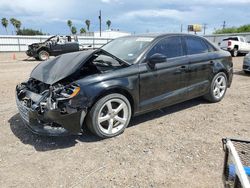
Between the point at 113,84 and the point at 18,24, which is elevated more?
the point at 18,24

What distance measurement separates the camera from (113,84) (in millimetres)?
3693

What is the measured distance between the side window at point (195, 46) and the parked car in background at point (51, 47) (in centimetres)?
1291

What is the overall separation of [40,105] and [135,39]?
2322 mm

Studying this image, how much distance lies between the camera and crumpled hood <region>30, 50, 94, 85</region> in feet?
12.3

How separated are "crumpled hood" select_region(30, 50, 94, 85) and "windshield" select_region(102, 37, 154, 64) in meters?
0.68

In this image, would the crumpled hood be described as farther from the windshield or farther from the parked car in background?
the parked car in background

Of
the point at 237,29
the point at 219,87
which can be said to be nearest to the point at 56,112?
the point at 219,87

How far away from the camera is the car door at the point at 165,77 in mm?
4148

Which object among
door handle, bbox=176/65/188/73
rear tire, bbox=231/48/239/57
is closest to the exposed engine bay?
door handle, bbox=176/65/188/73

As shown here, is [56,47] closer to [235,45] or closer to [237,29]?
[235,45]

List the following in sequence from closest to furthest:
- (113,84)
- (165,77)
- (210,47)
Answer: (113,84)
(165,77)
(210,47)

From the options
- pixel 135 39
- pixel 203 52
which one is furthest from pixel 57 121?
pixel 203 52

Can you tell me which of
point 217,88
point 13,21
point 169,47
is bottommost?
point 217,88

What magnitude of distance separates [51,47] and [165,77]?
13579 millimetres
